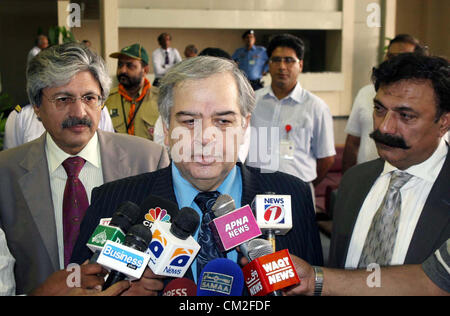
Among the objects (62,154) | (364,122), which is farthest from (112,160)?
(364,122)

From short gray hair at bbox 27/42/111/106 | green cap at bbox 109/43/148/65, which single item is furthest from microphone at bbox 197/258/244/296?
green cap at bbox 109/43/148/65

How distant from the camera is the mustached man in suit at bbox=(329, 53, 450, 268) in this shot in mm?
1724

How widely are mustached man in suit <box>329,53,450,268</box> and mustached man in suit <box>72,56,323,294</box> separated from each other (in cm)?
25

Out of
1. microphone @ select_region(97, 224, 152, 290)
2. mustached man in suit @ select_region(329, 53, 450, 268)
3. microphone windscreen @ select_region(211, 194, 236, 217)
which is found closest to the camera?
microphone @ select_region(97, 224, 152, 290)

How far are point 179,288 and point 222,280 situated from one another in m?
0.14

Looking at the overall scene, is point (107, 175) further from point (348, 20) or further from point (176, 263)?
point (348, 20)

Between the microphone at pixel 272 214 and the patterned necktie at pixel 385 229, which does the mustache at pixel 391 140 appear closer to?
the patterned necktie at pixel 385 229

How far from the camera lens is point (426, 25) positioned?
47.1 ft

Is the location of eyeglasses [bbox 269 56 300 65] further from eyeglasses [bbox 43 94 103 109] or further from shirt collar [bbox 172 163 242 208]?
shirt collar [bbox 172 163 242 208]

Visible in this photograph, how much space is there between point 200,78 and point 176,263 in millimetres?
597

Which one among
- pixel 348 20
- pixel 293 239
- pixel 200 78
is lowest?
pixel 293 239

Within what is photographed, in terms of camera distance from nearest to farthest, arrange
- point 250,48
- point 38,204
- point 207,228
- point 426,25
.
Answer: point 207,228, point 38,204, point 250,48, point 426,25

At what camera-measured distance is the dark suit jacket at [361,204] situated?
1.69 meters

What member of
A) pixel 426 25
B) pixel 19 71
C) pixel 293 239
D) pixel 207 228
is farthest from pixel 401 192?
pixel 19 71
